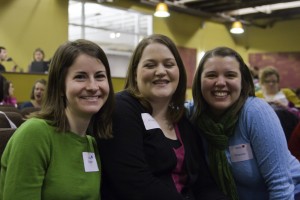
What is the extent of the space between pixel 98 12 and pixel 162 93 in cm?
883

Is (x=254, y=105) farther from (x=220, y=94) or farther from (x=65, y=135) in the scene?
(x=65, y=135)

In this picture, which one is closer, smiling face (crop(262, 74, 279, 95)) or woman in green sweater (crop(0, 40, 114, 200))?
woman in green sweater (crop(0, 40, 114, 200))

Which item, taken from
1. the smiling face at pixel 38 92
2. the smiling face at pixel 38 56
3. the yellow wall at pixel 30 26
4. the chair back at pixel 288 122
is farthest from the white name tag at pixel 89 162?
the yellow wall at pixel 30 26

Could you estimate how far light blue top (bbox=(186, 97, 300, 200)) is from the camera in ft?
5.05

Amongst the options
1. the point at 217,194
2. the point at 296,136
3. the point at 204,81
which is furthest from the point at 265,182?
the point at 296,136

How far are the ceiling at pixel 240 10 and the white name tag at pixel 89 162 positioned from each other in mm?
8611

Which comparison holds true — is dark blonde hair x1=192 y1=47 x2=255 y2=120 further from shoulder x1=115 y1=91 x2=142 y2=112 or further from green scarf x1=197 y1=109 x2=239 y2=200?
shoulder x1=115 y1=91 x2=142 y2=112

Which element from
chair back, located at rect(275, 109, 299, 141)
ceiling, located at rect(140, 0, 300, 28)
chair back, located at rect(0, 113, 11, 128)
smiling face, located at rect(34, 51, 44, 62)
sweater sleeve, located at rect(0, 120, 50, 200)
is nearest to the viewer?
sweater sleeve, located at rect(0, 120, 50, 200)

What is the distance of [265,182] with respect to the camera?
159 centimetres

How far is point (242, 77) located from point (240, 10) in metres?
9.86

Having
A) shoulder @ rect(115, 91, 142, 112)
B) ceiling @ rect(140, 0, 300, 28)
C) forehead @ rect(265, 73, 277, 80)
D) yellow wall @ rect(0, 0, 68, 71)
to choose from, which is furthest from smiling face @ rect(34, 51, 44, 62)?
shoulder @ rect(115, 91, 142, 112)

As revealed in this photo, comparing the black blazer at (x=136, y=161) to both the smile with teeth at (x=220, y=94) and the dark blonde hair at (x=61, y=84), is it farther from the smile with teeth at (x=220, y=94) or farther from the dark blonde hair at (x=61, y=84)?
the smile with teeth at (x=220, y=94)

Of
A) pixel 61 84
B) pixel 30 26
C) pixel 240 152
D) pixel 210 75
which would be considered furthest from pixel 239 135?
pixel 30 26

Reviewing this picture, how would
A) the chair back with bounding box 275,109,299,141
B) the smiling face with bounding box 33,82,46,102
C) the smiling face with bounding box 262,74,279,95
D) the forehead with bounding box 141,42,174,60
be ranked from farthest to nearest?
1. the smiling face with bounding box 33,82,46,102
2. the smiling face with bounding box 262,74,279,95
3. the chair back with bounding box 275,109,299,141
4. the forehead with bounding box 141,42,174,60
